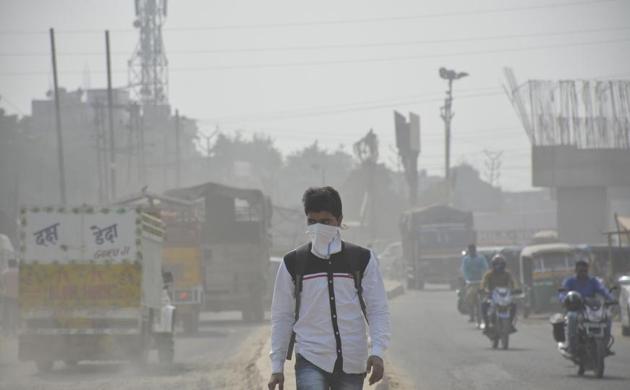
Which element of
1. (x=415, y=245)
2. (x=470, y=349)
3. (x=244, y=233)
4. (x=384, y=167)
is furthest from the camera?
(x=384, y=167)

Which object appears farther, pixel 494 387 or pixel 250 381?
pixel 250 381

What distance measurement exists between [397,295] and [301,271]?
47120 millimetres

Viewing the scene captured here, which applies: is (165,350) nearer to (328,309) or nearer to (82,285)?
(82,285)

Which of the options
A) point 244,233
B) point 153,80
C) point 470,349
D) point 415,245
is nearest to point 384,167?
point 153,80

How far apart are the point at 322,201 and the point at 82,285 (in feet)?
43.1

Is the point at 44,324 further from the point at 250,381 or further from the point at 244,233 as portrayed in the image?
the point at 244,233

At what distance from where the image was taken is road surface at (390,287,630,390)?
15.1m

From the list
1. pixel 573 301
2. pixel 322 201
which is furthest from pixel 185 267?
pixel 322 201

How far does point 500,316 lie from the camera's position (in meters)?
21.8

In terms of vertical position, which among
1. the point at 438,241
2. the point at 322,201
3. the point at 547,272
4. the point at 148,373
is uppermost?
the point at 322,201

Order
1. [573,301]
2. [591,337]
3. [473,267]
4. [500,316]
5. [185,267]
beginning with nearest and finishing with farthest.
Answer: [591,337]
[573,301]
[500,316]
[473,267]
[185,267]

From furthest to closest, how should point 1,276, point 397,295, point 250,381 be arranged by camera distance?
point 397,295, point 1,276, point 250,381

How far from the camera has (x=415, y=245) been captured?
193ft

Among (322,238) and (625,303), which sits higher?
(322,238)
